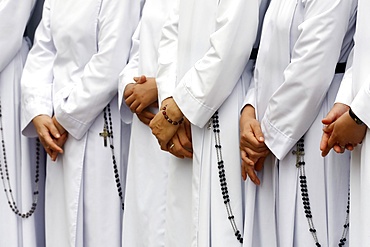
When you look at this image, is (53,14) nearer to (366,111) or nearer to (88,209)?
(88,209)

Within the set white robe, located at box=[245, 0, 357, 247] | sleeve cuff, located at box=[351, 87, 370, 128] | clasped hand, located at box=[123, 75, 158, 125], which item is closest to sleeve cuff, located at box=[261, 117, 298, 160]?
white robe, located at box=[245, 0, 357, 247]

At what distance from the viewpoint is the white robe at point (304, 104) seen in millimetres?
2846

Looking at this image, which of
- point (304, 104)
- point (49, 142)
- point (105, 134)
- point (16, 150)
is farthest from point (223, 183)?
point (16, 150)

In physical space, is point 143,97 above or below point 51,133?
above

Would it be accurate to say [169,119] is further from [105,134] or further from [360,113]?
[360,113]

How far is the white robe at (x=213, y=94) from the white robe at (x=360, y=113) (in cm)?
46

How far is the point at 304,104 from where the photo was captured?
9.48 ft

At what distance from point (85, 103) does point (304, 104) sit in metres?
1.12

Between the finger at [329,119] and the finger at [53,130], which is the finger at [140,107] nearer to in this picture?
the finger at [53,130]

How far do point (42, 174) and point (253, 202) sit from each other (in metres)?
1.39

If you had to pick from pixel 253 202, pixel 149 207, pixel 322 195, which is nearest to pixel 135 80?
pixel 149 207

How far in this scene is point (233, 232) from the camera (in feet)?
10.3

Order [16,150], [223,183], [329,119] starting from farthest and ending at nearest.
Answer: [16,150] < [223,183] < [329,119]

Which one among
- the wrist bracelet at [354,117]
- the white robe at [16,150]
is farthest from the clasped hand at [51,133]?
the wrist bracelet at [354,117]
